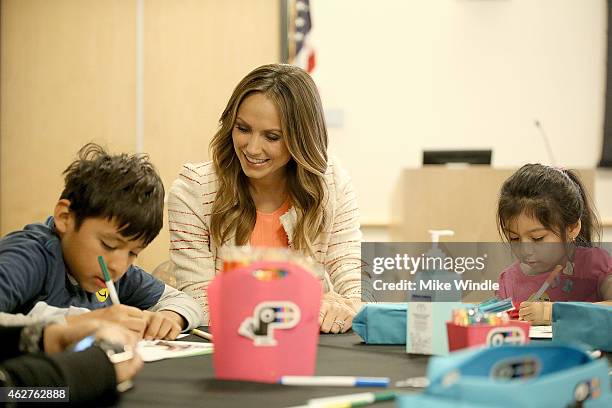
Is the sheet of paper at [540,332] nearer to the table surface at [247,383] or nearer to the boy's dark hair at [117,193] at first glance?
the table surface at [247,383]

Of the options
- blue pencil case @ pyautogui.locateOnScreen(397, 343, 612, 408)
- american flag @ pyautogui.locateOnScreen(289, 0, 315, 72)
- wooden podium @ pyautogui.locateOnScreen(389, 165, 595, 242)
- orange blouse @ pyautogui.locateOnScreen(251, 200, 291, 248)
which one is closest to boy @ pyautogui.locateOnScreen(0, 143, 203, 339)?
orange blouse @ pyautogui.locateOnScreen(251, 200, 291, 248)

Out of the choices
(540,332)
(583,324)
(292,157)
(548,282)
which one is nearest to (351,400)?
(583,324)

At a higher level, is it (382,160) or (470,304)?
(382,160)

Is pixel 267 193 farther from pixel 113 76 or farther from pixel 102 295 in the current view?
Answer: pixel 113 76

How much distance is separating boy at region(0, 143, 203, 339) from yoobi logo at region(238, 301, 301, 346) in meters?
0.43

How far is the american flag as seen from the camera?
15.0ft

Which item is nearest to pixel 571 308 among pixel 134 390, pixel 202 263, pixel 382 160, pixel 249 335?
pixel 249 335

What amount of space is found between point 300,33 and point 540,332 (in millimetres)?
3404

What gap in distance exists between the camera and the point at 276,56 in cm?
465

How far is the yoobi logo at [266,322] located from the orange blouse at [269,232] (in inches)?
40.9

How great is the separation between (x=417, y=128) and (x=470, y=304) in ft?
11.5

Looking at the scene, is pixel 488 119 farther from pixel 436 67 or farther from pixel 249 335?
pixel 249 335

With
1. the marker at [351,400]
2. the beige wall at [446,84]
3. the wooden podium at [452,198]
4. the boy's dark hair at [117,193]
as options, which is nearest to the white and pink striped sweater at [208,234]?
the boy's dark hair at [117,193]

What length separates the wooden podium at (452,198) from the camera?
12.7 feet
